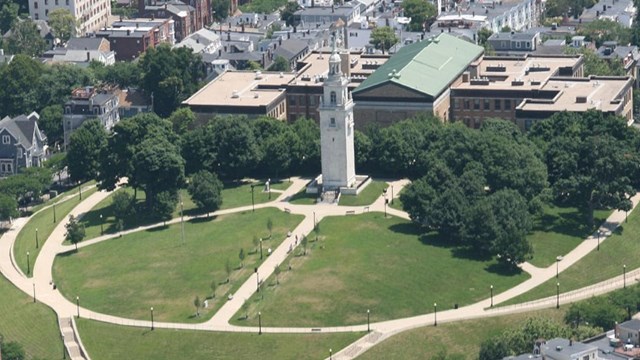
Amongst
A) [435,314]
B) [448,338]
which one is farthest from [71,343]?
[448,338]

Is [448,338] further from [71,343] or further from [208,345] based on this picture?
[71,343]

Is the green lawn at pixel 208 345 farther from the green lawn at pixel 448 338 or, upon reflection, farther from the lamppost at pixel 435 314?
the lamppost at pixel 435 314

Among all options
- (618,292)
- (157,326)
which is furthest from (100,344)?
(618,292)

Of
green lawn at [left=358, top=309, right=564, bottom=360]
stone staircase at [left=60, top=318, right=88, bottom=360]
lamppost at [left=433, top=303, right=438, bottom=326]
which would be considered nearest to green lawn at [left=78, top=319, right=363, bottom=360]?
stone staircase at [left=60, top=318, right=88, bottom=360]

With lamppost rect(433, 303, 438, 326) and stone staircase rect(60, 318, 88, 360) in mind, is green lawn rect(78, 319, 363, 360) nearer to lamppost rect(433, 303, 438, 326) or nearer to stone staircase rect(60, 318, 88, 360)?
stone staircase rect(60, 318, 88, 360)


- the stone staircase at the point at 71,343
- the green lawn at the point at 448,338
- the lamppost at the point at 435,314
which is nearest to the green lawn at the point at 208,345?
the stone staircase at the point at 71,343

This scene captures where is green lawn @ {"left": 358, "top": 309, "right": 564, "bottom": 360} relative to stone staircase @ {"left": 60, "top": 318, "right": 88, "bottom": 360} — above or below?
above

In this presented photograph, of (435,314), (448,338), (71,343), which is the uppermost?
(435,314)
